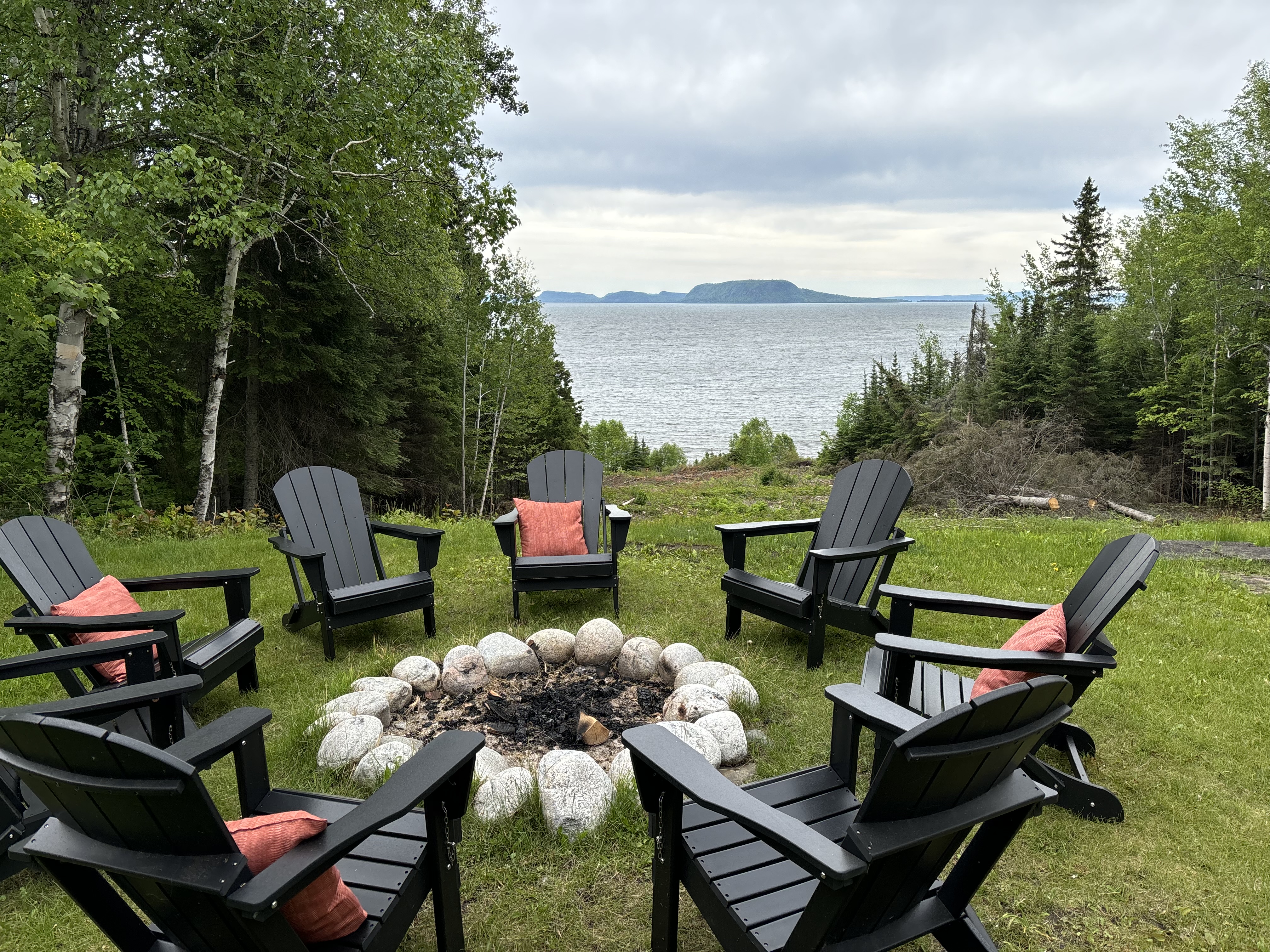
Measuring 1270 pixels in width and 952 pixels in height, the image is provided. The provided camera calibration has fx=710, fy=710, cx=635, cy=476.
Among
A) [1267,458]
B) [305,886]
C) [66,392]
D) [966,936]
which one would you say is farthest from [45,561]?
[1267,458]

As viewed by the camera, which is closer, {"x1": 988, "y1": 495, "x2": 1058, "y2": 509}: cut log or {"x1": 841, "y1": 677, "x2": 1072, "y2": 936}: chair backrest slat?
{"x1": 841, "y1": 677, "x2": 1072, "y2": 936}: chair backrest slat

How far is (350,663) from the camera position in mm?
3764

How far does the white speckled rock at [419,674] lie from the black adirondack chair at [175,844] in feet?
5.36

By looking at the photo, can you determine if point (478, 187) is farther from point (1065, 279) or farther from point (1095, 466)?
point (1065, 279)

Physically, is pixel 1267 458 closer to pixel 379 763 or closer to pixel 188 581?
pixel 379 763

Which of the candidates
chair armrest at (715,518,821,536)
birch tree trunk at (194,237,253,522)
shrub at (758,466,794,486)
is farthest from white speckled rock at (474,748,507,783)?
shrub at (758,466,794,486)

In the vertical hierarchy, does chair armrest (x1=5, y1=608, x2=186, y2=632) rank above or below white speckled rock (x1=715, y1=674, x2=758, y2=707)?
above

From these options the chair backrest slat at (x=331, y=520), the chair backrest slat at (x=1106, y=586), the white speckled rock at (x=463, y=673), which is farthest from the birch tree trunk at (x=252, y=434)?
the chair backrest slat at (x=1106, y=586)

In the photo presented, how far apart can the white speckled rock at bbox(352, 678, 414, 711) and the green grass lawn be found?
0.67 feet

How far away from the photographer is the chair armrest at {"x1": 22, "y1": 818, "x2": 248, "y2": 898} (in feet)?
3.78

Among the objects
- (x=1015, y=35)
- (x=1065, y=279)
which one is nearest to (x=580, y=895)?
(x=1015, y=35)

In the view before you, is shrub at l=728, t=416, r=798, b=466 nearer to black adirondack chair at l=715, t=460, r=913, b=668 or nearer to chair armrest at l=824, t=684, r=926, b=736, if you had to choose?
black adirondack chair at l=715, t=460, r=913, b=668

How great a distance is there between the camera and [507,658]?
11.2 feet

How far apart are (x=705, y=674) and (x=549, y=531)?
1728 mm
